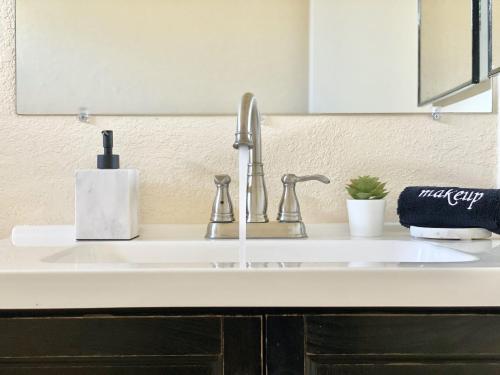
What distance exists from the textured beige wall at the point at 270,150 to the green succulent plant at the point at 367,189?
64mm

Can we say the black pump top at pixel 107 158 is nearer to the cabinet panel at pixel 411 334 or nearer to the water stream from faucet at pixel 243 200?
the water stream from faucet at pixel 243 200

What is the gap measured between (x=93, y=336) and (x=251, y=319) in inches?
5.7

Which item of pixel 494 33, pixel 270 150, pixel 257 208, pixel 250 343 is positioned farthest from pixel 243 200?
pixel 494 33

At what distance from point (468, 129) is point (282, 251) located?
0.40m

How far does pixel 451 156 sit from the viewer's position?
31.2 inches

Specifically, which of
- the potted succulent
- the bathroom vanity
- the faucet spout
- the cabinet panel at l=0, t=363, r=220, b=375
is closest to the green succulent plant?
the potted succulent

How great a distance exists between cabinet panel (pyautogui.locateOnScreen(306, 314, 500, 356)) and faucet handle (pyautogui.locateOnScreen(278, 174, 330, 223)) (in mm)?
286

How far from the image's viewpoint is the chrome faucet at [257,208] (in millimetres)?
695

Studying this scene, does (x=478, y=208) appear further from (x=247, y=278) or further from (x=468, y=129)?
→ (x=247, y=278)

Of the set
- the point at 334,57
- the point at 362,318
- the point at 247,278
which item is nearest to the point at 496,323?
the point at 362,318

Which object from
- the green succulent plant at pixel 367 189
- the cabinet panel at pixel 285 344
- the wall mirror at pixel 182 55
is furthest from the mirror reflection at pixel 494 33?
the cabinet panel at pixel 285 344

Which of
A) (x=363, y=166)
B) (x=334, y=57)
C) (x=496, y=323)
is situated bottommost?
(x=496, y=323)

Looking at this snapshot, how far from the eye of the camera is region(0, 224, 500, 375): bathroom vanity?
425mm

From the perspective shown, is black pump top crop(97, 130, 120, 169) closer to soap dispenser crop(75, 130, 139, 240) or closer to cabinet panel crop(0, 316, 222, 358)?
soap dispenser crop(75, 130, 139, 240)
